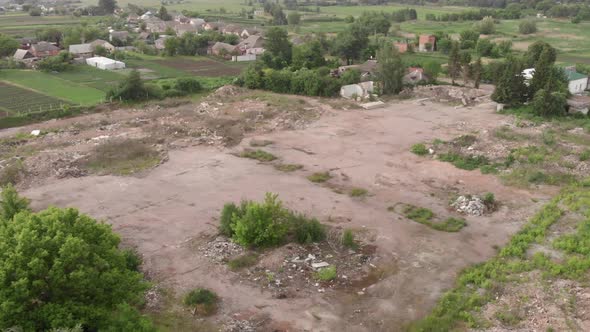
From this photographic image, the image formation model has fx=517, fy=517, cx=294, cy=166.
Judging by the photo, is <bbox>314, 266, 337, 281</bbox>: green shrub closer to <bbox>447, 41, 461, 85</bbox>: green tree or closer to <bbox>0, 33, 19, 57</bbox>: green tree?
<bbox>447, 41, 461, 85</bbox>: green tree

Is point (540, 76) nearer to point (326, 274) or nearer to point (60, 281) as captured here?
point (326, 274)

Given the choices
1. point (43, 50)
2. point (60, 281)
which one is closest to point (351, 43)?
point (43, 50)

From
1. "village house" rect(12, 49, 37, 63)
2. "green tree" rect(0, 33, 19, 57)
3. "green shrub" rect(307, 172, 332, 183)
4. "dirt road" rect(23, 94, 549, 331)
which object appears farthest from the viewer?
"green tree" rect(0, 33, 19, 57)

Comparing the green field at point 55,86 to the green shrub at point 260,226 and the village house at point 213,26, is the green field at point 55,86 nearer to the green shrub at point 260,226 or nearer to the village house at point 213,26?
the green shrub at point 260,226

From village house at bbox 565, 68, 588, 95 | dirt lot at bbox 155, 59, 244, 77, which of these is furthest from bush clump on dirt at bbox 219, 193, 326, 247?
dirt lot at bbox 155, 59, 244, 77

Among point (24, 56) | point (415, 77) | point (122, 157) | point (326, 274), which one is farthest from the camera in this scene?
point (24, 56)

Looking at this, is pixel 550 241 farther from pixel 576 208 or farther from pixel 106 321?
pixel 106 321
